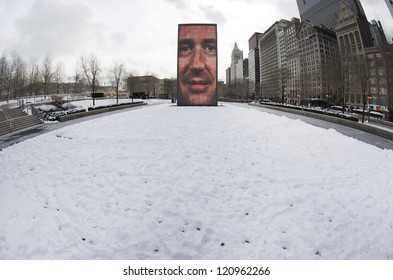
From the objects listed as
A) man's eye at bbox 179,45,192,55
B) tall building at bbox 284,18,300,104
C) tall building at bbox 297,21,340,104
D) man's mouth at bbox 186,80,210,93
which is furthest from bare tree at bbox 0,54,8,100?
tall building at bbox 284,18,300,104

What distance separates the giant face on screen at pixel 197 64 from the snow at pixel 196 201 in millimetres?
25707

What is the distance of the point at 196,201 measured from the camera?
616 cm

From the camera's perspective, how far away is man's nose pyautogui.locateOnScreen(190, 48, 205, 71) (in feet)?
114

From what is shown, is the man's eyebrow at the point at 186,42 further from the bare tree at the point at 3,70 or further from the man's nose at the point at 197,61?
the bare tree at the point at 3,70

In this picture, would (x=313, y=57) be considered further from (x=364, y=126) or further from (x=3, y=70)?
(x=3, y=70)

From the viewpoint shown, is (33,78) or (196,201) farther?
(33,78)

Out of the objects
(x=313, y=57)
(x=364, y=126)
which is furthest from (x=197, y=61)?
(x=313, y=57)

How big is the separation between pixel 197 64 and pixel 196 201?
3164 centimetres

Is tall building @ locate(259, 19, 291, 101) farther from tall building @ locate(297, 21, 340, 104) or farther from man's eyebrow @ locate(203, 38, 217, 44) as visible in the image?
man's eyebrow @ locate(203, 38, 217, 44)

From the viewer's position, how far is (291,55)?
111m

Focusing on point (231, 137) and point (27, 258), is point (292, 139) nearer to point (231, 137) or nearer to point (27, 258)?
point (231, 137)

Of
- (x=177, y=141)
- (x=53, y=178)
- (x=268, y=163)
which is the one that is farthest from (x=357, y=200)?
(x=53, y=178)

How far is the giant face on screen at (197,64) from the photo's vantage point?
34594mm
